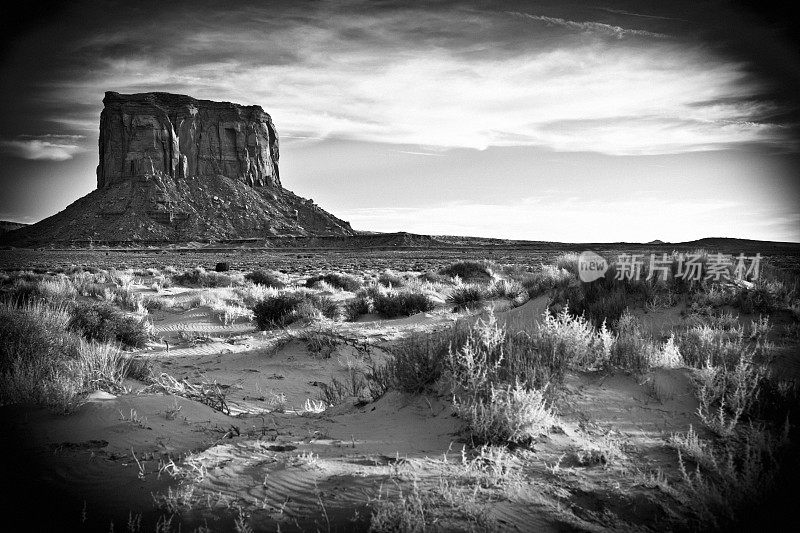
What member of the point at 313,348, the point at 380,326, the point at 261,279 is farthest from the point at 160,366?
the point at 261,279

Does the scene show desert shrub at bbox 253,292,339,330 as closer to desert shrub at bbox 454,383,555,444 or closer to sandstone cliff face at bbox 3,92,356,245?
desert shrub at bbox 454,383,555,444

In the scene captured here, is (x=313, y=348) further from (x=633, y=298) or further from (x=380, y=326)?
(x=633, y=298)

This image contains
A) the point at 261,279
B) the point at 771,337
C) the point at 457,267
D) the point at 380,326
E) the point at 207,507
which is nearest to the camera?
the point at 207,507

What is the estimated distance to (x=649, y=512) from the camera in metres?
2.91

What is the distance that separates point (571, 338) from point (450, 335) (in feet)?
4.57

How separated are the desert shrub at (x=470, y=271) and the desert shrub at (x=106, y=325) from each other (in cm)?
1399

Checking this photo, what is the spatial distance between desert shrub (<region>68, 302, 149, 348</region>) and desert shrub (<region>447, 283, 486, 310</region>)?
731cm

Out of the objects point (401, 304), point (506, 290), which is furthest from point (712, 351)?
point (401, 304)

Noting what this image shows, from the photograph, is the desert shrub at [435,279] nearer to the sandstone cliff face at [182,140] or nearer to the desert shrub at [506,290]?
the desert shrub at [506,290]

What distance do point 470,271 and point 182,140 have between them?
11810cm

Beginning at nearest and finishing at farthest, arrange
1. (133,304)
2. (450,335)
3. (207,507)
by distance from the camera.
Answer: (207,507), (450,335), (133,304)

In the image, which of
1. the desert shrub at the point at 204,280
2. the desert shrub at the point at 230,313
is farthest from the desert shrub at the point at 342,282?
the desert shrub at the point at 230,313

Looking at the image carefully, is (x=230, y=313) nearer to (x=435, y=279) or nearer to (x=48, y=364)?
(x=48, y=364)

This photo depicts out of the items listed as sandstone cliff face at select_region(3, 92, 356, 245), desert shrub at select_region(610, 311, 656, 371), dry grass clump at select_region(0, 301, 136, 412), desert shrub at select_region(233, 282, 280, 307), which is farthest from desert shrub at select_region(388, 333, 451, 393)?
sandstone cliff face at select_region(3, 92, 356, 245)
